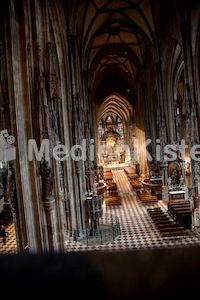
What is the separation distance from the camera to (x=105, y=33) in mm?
24734

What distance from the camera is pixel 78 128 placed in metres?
13.2

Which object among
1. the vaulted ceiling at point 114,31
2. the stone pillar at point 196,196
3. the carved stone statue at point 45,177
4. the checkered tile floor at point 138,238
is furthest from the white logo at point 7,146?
the vaulted ceiling at point 114,31

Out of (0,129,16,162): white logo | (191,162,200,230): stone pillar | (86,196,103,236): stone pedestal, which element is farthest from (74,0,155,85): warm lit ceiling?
(191,162,200,230): stone pillar

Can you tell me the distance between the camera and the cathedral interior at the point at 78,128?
20.2 feet

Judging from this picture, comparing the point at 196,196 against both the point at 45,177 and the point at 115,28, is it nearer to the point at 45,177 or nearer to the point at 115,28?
the point at 45,177

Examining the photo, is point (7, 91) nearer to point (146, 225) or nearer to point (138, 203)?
point (146, 225)

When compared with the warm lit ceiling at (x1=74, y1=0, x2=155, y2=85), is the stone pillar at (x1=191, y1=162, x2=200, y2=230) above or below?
below

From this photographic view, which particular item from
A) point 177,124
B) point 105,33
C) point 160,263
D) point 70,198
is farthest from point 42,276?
point 105,33

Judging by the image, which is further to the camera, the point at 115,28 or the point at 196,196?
the point at 115,28

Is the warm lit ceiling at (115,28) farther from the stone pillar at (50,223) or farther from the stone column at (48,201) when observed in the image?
the stone pillar at (50,223)

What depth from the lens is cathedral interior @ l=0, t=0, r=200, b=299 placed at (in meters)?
6.17

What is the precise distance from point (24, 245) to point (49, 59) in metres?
6.07

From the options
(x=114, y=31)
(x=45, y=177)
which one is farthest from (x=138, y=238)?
(x=114, y=31)

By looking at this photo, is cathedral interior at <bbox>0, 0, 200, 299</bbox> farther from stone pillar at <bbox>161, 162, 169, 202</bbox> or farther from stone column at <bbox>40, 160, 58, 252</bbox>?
stone pillar at <bbox>161, 162, 169, 202</bbox>
